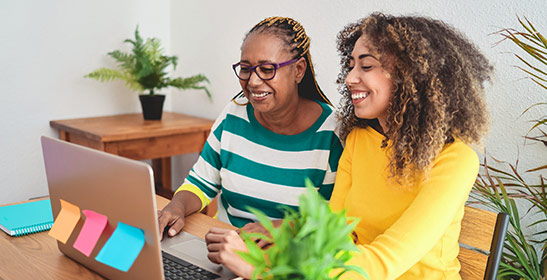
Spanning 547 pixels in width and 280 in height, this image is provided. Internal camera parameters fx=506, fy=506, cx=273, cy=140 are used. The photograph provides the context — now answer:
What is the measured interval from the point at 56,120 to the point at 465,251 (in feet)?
7.96

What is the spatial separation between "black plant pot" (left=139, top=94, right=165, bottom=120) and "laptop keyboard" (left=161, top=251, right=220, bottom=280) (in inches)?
72.6

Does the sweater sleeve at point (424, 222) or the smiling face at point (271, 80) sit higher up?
the smiling face at point (271, 80)

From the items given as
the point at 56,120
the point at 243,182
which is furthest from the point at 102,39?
the point at 243,182

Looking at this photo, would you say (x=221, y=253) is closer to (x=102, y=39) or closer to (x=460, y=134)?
(x=460, y=134)

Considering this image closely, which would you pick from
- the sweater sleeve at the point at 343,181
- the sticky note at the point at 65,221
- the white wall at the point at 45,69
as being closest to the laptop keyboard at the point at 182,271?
the sticky note at the point at 65,221

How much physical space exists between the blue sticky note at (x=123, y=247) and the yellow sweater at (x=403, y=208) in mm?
406

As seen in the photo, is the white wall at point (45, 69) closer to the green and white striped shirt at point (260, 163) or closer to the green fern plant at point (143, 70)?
the green fern plant at point (143, 70)

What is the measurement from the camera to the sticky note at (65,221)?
110 cm

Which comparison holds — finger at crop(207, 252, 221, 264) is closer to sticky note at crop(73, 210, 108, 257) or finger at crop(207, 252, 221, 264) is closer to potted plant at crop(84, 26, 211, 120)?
sticky note at crop(73, 210, 108, 257)

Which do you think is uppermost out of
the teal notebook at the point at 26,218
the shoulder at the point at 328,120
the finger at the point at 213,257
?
the shoulder at the point at 328,120

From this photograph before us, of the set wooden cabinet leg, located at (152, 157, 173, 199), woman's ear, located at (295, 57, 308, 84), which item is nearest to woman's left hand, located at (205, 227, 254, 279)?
woman's ear, located at (295, 57, 308, 84)

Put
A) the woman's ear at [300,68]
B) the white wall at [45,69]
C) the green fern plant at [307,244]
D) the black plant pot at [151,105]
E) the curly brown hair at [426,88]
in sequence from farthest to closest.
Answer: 1. the black plant pot at [151,105]
2. the white wall at [45,69]
3. the woman's ear at [300,68]
4. the curly brown hair at [426,88]
5. the green fern plant at [307,244]

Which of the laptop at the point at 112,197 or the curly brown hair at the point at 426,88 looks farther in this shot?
the curly brown hair at the point at 426,88

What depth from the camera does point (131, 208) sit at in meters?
0.94
